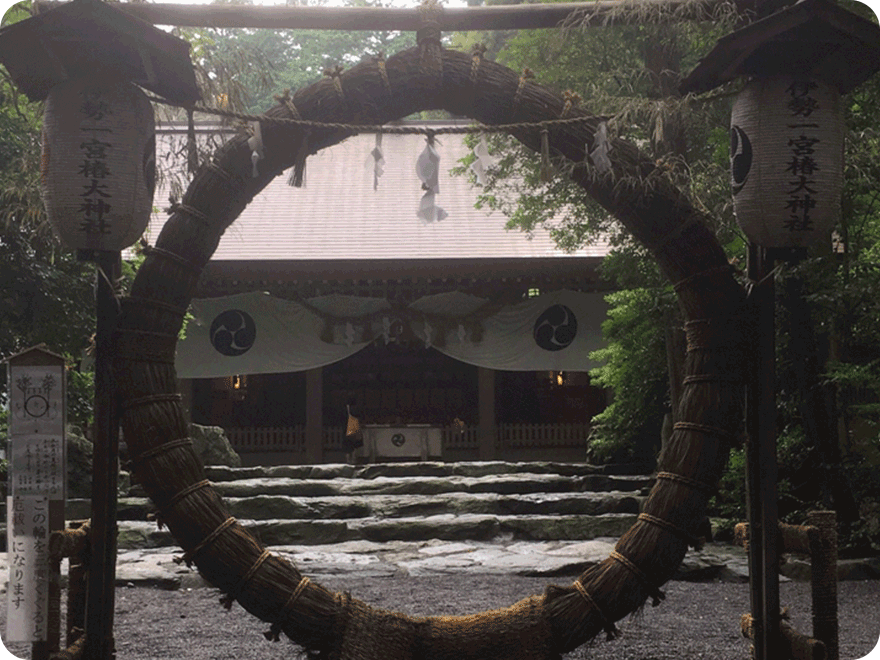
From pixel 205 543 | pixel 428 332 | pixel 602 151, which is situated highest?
pixel 602 151

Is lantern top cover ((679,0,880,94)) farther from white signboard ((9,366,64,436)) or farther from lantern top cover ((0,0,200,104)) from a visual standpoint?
Result: white signboard ((9,366,64,436))

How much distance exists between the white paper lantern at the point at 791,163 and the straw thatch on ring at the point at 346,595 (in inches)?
14.1

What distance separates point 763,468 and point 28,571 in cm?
337

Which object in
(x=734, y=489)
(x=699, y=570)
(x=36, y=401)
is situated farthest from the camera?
(x=734, y=489)

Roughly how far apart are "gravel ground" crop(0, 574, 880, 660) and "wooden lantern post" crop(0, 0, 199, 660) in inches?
55.5

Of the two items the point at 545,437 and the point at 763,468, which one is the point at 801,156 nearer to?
the point at 763,468

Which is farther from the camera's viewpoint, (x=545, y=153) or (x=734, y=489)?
(x=734, y=489)

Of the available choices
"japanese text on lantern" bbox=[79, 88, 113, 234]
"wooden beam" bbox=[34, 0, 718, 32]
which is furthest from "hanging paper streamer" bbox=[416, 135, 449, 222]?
"japanese text on lantern" bbox=[79, 88, 113, 234]

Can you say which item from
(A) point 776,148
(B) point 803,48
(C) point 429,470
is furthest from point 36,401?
(C) point 429,470

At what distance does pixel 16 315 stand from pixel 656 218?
17.3ft

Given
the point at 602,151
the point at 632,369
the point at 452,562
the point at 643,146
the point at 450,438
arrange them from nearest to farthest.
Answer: the point at 602,151, the point at 643,146, the point at 452,562, the point at 632,369, the point at 450,438

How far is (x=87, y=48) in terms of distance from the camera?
12.2ft

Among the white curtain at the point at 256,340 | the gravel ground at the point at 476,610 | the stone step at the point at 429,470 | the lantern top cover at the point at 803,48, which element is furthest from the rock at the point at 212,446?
the lantern top cover at the point at 803,48

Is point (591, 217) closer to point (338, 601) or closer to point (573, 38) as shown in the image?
point (573, 38)
